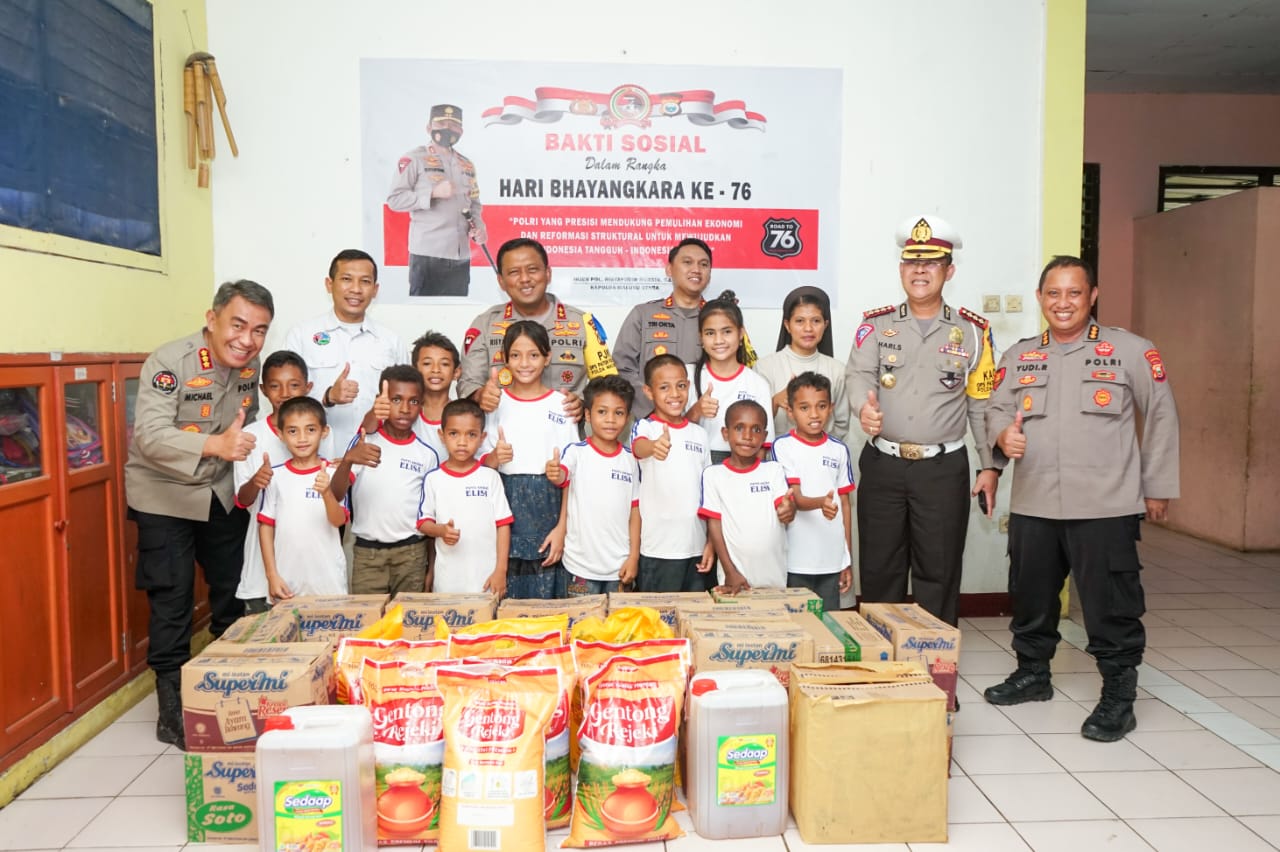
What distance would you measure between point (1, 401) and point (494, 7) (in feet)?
8.89

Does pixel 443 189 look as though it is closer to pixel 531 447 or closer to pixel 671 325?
pixel 671 325

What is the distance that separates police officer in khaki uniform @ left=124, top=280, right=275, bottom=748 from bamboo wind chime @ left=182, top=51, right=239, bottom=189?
1212 millimetres

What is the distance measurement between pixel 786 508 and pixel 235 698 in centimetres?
181

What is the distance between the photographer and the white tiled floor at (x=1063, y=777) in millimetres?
2342

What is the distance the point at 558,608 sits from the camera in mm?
2793

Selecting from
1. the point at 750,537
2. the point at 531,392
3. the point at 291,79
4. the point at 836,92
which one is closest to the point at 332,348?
the point at 531,392

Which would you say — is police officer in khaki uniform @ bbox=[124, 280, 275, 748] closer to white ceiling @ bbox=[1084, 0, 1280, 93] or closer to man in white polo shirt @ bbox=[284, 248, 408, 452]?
man in white polo shirt @ bbox=[284, 248, 408, 452]

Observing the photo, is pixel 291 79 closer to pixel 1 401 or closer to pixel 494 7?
pixel 494 7

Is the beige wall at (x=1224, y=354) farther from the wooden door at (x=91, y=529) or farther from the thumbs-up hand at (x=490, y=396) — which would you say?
the wooden door at (x=91, y=529)

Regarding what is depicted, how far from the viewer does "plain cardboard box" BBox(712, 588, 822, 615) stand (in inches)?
112

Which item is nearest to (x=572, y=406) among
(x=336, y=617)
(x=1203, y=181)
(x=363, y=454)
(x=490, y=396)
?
(x=490, y=396)

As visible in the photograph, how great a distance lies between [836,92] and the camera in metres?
4.27

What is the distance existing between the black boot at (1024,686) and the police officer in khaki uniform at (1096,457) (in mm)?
251

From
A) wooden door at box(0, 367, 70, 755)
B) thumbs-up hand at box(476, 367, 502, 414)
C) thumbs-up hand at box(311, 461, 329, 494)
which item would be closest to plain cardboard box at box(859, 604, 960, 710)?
thumbs-up hand at box(476, 367, 502, 414)
